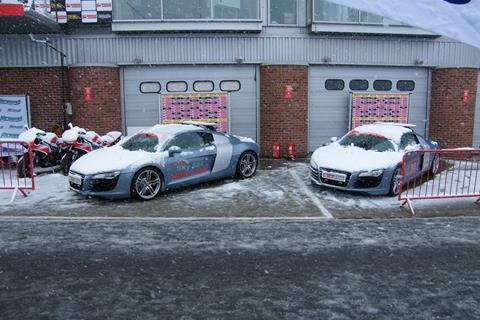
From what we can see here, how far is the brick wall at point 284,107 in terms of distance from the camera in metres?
14.7

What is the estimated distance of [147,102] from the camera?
49.2ft

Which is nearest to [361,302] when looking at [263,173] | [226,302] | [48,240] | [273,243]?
[226,302]

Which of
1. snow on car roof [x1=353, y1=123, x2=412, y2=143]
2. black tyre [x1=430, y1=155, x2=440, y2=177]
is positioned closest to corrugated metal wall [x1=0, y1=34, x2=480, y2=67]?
snow on car roof [x1=353, y1=123, x2=412, y2=143]

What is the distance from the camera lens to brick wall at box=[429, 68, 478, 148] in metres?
15.7

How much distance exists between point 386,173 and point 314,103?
23.5 ft

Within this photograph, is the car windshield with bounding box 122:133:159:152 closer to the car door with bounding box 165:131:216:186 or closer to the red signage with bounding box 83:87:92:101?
the car door with bounding box 165:131:216:186

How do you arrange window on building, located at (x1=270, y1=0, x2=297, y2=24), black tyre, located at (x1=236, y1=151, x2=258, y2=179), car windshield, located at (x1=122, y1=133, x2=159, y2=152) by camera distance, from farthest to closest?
window on building, located at (x1=270, y1=0, x2=297, y2=24)
black tyre, located at (x1=236, y1=151, x2=258, y2=179)
car windshield, located at (x1=122, y1=133, x2=159, y2=152)

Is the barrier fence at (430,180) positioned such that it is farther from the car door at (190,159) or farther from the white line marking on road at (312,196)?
the car door at (190,159)

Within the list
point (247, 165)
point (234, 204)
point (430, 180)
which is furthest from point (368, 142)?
point (234, 204)

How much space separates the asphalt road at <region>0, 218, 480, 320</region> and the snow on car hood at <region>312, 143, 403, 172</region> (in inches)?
67.9

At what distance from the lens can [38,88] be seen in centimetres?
1456

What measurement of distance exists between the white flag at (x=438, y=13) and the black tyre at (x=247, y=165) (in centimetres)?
903

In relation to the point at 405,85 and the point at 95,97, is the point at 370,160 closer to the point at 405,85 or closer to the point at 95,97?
the point at 405,85

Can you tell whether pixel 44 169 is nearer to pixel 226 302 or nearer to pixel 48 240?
pixel 48 240
